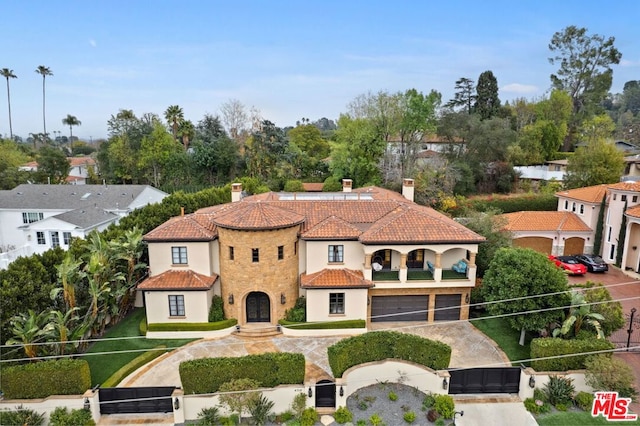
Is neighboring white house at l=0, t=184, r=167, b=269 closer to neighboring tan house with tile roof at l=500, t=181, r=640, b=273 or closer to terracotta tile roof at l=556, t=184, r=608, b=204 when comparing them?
neighboring tan house with tile roof at l=500, t=181, r=640, b=273

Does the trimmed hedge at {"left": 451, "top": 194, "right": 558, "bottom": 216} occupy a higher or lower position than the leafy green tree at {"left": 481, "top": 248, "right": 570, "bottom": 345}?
higher

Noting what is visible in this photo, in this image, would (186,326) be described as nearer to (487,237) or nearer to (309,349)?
(309,349)

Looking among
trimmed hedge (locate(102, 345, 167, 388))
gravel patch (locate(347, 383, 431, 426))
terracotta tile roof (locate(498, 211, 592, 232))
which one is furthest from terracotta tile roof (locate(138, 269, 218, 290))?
terracotta tile roof (locate(498, 211, 592, 232))

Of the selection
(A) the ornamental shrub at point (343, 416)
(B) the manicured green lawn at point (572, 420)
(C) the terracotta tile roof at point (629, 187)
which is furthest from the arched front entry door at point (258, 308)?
(C) the terracotta tile roof at point (629, 187)

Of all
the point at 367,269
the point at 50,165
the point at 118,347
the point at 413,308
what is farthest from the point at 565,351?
the point at 50,165

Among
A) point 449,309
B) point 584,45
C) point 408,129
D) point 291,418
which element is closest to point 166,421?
point 291,418

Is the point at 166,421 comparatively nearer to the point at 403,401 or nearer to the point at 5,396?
the point at 5,396

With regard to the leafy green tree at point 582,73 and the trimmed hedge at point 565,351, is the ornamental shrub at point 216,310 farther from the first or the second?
the leafy green tree at point 582,73
